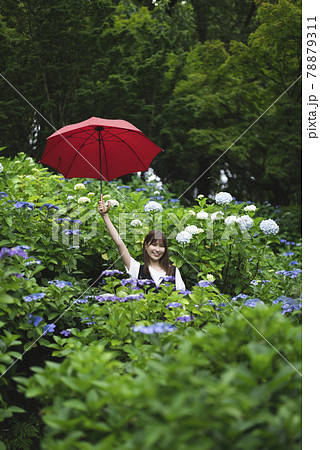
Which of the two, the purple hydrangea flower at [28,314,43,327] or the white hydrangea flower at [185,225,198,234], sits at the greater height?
the white hydrangea flower at [185,225,198,234]

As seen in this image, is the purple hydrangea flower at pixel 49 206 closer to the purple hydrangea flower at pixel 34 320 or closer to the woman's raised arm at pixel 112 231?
the woman's raised arm at pixel 112 231

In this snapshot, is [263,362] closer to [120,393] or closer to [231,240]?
[120,393]

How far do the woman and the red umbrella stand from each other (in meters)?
0.55

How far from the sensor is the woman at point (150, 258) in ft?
11.3

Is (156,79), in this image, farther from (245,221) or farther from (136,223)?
(245,221)

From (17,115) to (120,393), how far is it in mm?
7747

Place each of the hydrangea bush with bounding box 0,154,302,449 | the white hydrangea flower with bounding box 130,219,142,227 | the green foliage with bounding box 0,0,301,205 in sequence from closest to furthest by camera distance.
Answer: the hydrangea bush with bounding box 0,154,302,449 < the white hydrangea flower with bounding box 130,219,142,227 < the green foliage with bounding box 0,0,301,205

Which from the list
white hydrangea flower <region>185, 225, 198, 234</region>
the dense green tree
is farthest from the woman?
the dense green tree

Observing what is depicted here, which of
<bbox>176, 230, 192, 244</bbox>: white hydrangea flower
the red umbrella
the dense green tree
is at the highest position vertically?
the dense green tree

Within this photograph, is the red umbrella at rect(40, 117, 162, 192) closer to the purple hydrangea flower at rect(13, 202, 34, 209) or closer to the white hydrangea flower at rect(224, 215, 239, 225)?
the purple hydrangea flower at rect(13, 202, 34, 209)

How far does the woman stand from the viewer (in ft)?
11.3

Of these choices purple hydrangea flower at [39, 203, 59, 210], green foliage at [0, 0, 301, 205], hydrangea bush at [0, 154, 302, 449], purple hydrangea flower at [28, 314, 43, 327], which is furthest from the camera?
green foliage at [0, 0, 301, 205]

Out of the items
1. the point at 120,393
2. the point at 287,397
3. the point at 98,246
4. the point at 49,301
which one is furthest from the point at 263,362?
the point at 98,246

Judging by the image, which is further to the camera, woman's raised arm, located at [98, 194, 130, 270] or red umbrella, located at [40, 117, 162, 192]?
red umbrella, located at [40, 117, 162, 192]
